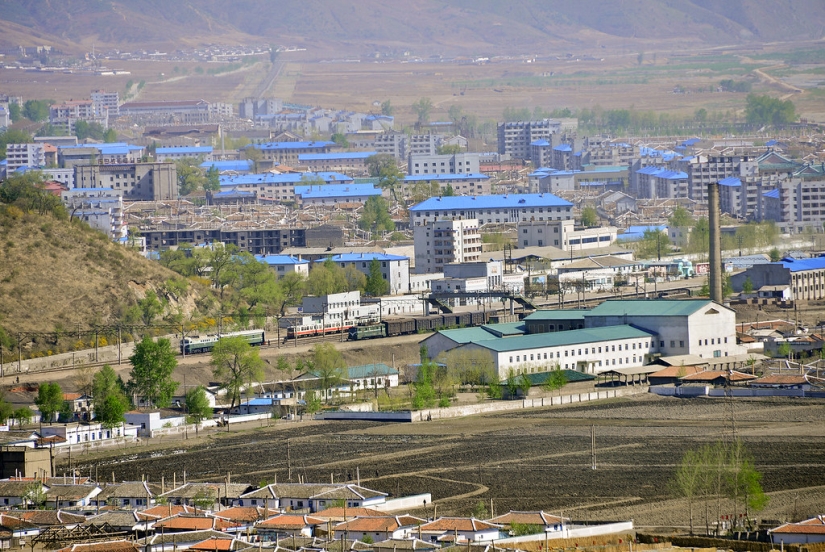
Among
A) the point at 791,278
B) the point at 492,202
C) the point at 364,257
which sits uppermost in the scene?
the point at 492,202

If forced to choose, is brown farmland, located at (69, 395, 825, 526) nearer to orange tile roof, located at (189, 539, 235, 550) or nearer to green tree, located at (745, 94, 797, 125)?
orange tile roof, located at (189, 539, 235, 550)

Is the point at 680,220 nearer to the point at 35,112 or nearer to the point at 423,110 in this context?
the point at 423,110

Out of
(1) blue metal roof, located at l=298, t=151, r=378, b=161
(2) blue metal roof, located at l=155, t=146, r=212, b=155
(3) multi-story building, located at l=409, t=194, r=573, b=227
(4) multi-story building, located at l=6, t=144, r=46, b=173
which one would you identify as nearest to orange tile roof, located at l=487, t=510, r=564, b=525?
(3) multi-story building, located at l=409, t=194, r=573, b=227

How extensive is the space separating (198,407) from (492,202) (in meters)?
39.3

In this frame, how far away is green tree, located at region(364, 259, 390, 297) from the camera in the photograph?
5912 centimetres

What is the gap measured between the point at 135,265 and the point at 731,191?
3997 cm

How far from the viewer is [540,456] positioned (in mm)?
34031

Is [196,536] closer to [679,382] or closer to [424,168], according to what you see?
[679,382]

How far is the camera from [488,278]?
5950 cm

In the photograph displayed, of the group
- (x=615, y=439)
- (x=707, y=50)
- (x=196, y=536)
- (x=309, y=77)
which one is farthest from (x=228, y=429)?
(x=707, y=50)

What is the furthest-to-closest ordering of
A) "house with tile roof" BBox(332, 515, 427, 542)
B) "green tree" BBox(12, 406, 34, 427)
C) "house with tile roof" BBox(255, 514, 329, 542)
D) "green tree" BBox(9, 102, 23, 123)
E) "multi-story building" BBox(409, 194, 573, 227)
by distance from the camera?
"green tree" BBox(9, 102, 23, 123) → "multi-story building" BBox(409, 194, 573, 227) → "green tree" BBox(12, 406, 34, 427) → "house with tile roof" BBox(255, 514, 329, 542) → "house with tile roof" BBox(332, 515, 427, 542)

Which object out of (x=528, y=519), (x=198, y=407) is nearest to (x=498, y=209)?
(x=198, y=407)

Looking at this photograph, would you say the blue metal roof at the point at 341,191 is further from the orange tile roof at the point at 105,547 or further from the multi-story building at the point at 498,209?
the orange tile roof at the point at 105,547

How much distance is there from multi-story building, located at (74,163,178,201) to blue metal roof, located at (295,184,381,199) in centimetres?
693
